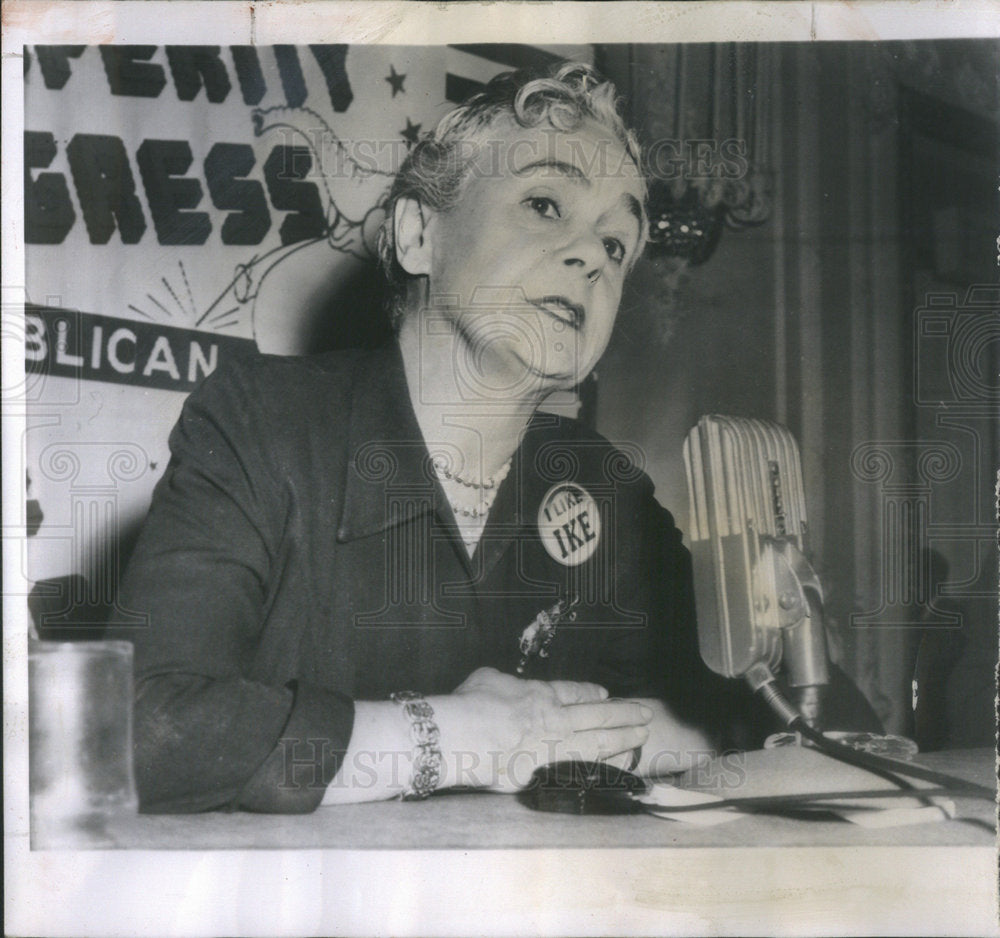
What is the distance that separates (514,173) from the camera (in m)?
1.83

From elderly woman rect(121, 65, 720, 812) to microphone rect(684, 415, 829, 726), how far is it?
0.07 meters

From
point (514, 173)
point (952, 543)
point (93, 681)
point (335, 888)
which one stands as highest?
point (514, 173)

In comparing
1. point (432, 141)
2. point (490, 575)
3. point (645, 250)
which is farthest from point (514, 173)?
point (490, 575)

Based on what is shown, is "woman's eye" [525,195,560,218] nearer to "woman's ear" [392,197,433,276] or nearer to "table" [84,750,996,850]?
"woman's ear" [392,197,433,276]

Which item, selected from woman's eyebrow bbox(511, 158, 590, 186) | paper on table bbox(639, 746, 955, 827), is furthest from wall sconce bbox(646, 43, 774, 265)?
paper on table bbox(639, 746, 955, 827)

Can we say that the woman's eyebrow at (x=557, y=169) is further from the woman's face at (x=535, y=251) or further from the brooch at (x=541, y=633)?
the brooch at (x=541, y=633)

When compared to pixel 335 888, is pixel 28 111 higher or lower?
higher

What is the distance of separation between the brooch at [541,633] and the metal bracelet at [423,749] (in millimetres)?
188

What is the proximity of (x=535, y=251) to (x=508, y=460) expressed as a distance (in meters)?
0.39

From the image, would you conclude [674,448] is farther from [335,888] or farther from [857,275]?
[335,888]

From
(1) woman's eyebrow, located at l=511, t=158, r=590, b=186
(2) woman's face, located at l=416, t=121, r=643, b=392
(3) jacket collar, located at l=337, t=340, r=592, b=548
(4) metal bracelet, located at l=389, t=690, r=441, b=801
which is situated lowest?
(4) metal bracelet, located at l=389, t=690, r=441, b=801

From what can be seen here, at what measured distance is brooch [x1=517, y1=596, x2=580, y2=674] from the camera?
1814 millimetres

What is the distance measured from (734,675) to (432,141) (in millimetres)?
1153

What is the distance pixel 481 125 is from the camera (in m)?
1.84
